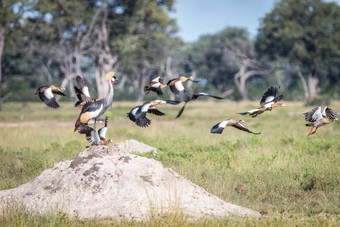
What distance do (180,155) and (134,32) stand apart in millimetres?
32014

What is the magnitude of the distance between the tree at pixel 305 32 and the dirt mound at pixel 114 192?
131ft

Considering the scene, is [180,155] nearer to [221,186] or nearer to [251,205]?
[221,186]

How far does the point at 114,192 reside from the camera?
761 centimetres

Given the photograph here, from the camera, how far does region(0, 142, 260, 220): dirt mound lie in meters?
7.29

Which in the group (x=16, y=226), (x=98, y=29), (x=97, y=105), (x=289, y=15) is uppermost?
(x=289, y=15)

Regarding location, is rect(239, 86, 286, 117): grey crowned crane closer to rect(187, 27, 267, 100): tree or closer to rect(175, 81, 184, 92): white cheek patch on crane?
rect(175, 81, 184, 92): white cheek patch on crane

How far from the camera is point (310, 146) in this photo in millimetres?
13641

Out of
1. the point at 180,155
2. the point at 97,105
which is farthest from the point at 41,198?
the point at 180,155

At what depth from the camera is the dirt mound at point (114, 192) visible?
23.9 feet

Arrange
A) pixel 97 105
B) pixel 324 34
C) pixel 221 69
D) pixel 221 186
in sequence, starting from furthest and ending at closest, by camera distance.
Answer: pixel 221 69
pixel 324 34
pixel 221 186
pixel 97 105

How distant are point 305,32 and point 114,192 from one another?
138ft

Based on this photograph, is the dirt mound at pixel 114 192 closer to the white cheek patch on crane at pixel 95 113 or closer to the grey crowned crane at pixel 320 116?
the white cheek patch on crane at pixel 95 113

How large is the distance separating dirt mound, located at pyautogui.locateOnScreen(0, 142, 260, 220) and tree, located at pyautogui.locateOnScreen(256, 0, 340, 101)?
131ft

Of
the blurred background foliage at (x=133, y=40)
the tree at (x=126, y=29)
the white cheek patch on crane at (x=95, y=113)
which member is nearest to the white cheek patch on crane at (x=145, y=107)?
the white cheek patch on crane at (x=95, y=113)
